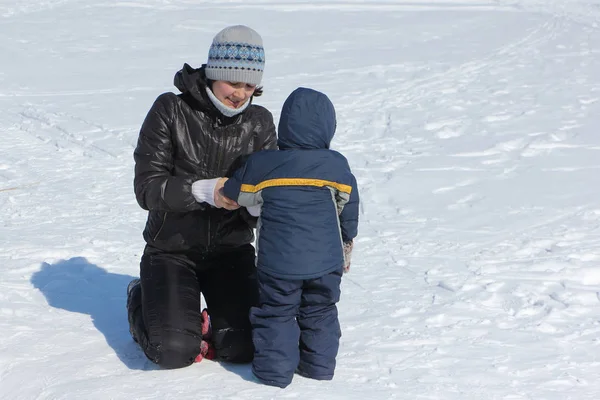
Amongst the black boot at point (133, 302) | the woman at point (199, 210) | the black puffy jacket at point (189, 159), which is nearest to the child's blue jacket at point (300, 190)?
the woman at point (199, 210)

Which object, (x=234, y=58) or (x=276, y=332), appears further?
(x=234, y=58)

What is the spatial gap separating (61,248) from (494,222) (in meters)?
2.62

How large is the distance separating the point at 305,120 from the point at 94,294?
1761mm

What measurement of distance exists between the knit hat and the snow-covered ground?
3.82 ft

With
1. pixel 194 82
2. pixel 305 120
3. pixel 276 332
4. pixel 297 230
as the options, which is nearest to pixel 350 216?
pixel 297 230

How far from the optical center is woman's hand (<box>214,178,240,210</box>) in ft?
10.9

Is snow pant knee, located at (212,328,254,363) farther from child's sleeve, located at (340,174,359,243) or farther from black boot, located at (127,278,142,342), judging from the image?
child's sleeve, located at (340,174,359,243)

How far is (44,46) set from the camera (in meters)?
10.5

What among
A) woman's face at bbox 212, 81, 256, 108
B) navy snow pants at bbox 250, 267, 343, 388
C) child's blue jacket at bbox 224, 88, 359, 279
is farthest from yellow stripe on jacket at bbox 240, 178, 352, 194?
woman's face at bbox 212, 81, 256, 108

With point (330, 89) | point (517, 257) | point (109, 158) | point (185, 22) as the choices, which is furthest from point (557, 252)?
point (185, 22)

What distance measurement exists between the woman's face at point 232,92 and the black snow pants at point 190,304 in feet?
2.20

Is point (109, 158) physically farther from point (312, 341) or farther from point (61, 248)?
point (312, 341)

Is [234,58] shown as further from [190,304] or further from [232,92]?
[190,304]

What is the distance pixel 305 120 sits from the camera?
3.16 meters
